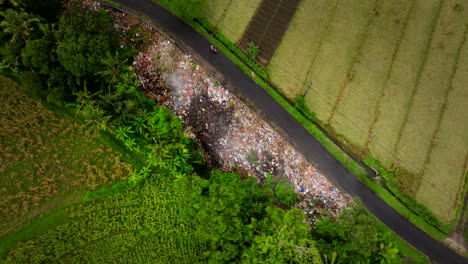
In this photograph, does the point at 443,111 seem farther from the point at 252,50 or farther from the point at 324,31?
the point at 252,50

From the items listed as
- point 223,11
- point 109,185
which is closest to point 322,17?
point 223,11

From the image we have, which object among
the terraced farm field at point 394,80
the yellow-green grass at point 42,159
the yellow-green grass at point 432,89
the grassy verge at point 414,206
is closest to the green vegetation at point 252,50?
the terraced farm field at point 394,80

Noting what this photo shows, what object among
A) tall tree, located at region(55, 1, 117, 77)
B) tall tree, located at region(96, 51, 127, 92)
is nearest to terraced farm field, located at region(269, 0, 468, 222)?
tall tree, located at region(96, 51, 127, 92)

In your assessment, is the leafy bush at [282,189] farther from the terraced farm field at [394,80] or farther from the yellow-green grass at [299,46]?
the yellow-green grass at [299,46]

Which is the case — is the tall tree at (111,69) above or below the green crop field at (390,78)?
below

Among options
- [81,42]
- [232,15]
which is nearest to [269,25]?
[232,15]

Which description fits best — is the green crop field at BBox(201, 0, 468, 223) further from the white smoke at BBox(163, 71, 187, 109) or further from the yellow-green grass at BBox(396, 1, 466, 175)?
the white smoke at BBox(163, 71, 187, 109)
